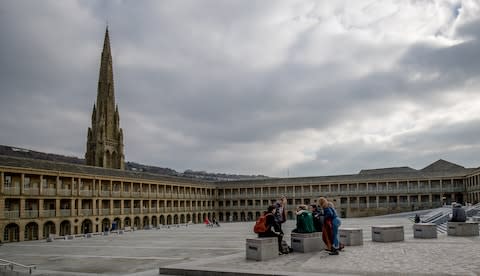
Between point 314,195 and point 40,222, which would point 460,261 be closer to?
point 40,222

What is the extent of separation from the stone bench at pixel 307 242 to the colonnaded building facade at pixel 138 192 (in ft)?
119

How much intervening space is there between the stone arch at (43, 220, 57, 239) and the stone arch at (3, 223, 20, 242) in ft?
11.7

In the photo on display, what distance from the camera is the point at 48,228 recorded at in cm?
4675

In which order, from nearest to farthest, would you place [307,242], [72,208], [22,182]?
1. [307,242]
2. [22,182]
3. [72,208]

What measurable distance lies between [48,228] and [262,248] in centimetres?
4118

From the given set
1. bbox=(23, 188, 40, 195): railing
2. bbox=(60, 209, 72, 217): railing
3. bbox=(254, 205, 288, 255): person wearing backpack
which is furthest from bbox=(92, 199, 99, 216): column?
bbox=(254, 205, 288, 255): person wearing backpack

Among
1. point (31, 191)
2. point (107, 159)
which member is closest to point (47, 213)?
point (31, 191)

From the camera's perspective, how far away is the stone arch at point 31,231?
43.9 metres

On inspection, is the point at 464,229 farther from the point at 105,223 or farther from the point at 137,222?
the point at 137,222

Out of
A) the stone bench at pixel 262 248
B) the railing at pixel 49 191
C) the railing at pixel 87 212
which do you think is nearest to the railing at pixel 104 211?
the railing at pixel 87 212

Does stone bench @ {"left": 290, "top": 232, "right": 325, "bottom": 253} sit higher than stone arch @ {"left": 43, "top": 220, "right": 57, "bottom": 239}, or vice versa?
stone bench @ {"left": 290, "top": 232, "right": 325, "bottom": 253}

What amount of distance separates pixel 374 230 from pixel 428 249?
11.3 ft

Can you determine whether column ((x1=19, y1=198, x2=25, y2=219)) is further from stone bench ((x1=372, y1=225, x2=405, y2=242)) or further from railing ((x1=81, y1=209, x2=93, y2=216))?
stone bench ((x1=372, y1=225, x2=405, y2=242))

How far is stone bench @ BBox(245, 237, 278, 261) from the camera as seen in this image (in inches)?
485
